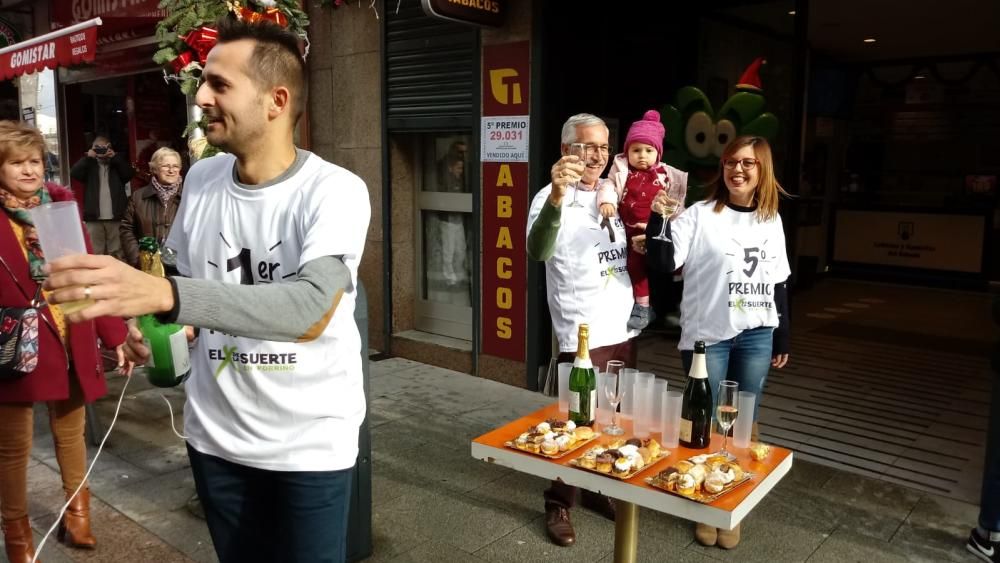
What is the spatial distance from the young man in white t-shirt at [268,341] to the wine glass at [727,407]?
1410 mm

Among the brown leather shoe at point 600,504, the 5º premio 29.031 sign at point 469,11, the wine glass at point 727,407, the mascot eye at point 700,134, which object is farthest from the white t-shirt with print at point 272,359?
the mascot eye at point 700,134

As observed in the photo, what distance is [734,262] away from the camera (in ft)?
11.8

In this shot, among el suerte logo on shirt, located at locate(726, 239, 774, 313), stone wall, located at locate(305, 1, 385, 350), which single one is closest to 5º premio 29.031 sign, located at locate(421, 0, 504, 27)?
stone wall, located at locate(305, 1, 385, 350)

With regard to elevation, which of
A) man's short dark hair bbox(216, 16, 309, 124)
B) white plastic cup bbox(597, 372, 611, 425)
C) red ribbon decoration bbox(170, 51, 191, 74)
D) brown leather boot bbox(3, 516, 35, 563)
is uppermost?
red ribbon decoration bbox(170, 51, 191, 74)

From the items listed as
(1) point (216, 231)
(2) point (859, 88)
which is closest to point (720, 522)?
(1) point (216, 231)

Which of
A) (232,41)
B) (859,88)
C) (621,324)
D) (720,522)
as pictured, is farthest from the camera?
(859,88)

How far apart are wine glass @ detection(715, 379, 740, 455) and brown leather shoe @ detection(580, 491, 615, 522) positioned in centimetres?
129

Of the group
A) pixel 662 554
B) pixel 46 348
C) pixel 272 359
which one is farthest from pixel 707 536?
pixel 46 348

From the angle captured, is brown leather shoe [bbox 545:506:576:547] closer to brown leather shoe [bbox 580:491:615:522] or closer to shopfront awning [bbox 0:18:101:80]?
brown leather shoe [bbox 580:491:615:522]

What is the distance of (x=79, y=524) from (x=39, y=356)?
900mm

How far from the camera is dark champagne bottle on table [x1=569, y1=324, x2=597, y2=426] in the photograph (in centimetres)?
296

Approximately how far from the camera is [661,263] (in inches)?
141

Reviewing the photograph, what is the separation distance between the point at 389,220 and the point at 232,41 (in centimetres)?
552

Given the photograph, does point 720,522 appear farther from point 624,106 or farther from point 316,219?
point 624,106
